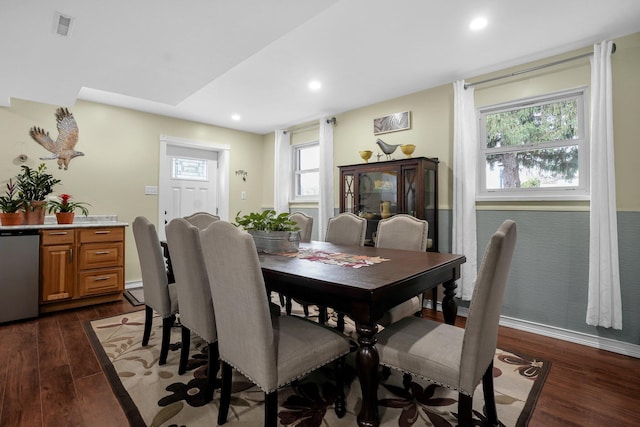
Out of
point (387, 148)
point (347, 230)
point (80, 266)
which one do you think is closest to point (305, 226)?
point (347, 230)

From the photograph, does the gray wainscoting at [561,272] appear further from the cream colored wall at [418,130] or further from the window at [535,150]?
the cream colored wall at [418,130]

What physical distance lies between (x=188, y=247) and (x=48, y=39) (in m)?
1.80

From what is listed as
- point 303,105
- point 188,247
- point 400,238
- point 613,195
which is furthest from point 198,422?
point 303,105

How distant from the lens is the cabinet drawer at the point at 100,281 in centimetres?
335

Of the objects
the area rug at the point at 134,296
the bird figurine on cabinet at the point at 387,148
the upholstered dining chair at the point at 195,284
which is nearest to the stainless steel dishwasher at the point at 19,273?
the area rug at the point at 134,296

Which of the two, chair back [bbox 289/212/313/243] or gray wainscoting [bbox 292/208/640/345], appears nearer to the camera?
gray wainscoting [bbox 292/208/640/345]

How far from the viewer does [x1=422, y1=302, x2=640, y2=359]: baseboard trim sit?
2.38 m

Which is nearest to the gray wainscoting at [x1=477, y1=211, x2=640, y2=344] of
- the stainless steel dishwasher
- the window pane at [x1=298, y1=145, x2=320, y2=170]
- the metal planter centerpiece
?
the metal planter centerpiece

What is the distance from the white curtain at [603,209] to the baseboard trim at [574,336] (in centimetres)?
19

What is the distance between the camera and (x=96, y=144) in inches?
157

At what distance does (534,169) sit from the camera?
2.93 meters

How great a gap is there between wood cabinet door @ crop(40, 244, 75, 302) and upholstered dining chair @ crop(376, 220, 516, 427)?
338 cm

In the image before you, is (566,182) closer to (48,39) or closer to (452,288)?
(452,288)

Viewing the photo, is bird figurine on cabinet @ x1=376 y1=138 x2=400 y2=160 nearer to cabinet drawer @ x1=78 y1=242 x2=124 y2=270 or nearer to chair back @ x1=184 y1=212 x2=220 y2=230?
chair back @ x1=184 y1=212 x2=220 y2=230
